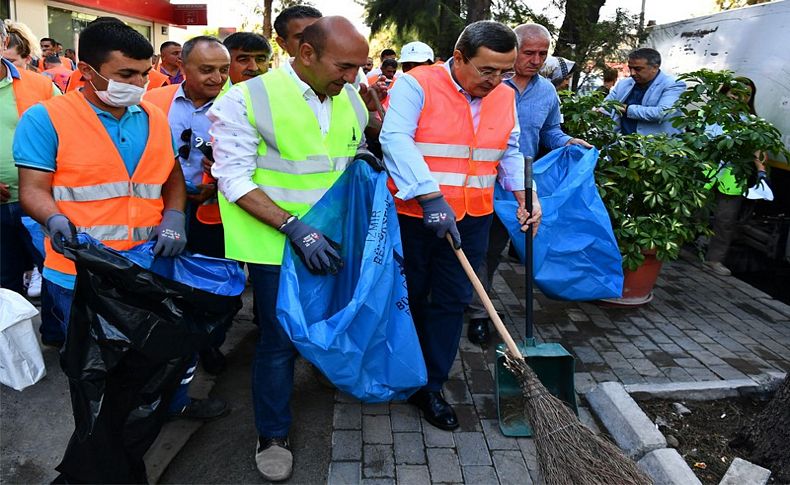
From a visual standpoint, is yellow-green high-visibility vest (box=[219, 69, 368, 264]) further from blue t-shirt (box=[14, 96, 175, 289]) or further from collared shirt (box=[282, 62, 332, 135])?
blue t-shirt (box=[14, 96, 175, 289])

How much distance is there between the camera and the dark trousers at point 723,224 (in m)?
5.62

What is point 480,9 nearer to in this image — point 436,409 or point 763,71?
point 763,71

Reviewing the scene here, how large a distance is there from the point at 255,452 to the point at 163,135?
4.79 ft

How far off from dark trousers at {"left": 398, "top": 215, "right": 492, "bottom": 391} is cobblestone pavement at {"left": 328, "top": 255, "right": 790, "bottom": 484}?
1.04 feet

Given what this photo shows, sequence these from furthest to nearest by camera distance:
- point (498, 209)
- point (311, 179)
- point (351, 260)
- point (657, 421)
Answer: point (498, 209)
point (657, 421)
point (351, 260)
point (311, 179)

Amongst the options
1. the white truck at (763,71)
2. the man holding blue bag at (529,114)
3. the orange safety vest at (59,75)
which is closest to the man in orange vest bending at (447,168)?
the man holding blue bag at (529,114)

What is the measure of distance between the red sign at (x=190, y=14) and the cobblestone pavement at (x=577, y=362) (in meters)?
21.8

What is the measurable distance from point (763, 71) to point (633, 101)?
4.55ft

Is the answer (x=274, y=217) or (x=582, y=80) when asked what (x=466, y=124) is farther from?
(x=582, y=80)

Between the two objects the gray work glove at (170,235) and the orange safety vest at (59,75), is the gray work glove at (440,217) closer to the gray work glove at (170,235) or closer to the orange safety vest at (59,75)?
the gray work glove at (170,235)

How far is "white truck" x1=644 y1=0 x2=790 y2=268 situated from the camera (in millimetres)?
5441

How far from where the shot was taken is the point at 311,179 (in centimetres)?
242

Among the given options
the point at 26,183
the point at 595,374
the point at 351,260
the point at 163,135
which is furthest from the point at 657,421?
the point at 26,183

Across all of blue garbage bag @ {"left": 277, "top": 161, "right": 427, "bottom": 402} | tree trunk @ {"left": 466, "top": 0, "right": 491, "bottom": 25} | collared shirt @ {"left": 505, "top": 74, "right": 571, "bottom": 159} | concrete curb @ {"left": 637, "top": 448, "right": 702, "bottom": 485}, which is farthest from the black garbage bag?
tree trunk @ {"left": 466, "top": 0, "right": 491, "bottom": 25}
